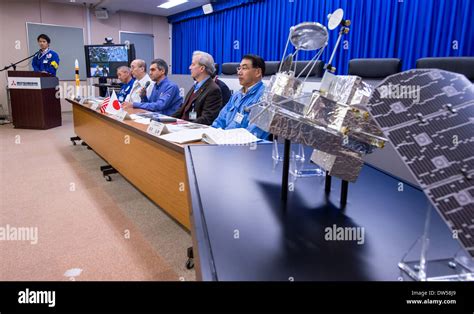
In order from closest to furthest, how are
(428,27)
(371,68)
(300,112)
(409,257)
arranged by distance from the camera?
1. (409,257)
2. (300,112)
3. (371,68)
4. (428,27)

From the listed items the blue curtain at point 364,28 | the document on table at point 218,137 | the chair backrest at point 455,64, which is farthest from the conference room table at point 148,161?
the blue curtain at point 364,28

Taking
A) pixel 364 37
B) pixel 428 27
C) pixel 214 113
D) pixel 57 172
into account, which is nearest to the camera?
pixel 214 113

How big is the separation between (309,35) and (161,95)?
106 inches

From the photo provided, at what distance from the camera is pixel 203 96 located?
2930mm

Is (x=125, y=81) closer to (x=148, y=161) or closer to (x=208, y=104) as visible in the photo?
(x=208, y=104)

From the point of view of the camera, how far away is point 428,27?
11.9 ft

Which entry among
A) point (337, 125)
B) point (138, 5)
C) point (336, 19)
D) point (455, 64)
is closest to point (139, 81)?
point (455, 64)

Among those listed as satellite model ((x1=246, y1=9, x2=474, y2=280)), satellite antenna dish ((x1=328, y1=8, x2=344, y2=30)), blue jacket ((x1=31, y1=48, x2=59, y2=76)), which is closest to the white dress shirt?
blue jacket ((x1=31, y1=48, x2=59, y2=76))

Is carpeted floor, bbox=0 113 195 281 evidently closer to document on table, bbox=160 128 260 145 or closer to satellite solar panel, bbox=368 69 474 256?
document on table, bbox=160 128 260 145

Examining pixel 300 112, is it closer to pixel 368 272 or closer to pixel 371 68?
pixel 368 272

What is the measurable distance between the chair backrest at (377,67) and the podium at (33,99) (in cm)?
507

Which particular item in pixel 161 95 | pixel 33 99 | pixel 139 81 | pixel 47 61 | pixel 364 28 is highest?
pixel 364 28
